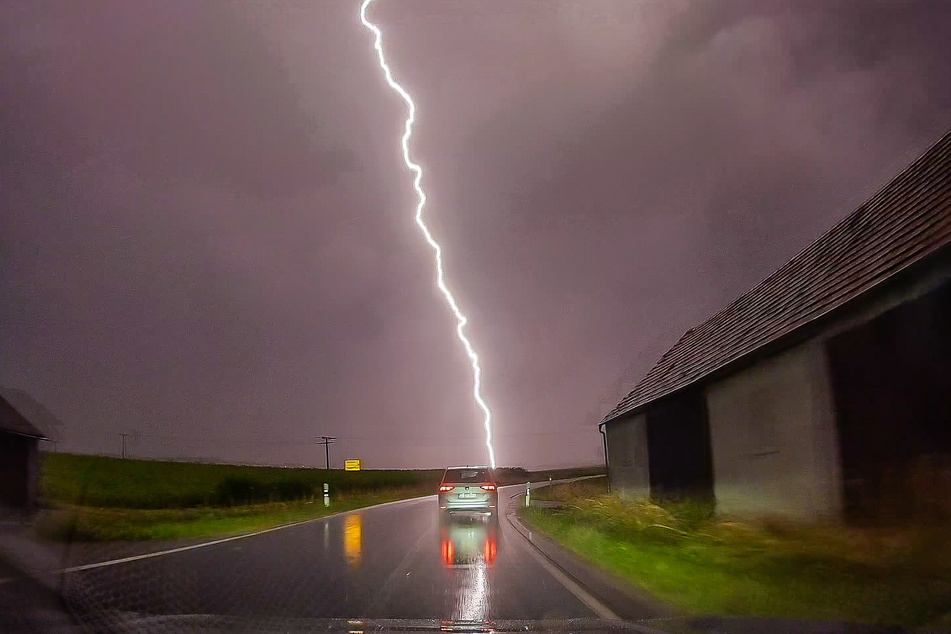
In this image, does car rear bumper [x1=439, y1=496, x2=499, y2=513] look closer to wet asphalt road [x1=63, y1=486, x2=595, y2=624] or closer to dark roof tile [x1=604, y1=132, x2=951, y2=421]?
wet asphalt road [x1=63, y1=486, x2=595, y2=624]

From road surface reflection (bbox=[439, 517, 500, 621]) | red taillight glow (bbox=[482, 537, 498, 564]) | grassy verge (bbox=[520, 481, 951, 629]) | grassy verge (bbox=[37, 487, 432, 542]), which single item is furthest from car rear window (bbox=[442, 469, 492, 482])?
grassy verge (bbox=[520, 481, 951, 629])

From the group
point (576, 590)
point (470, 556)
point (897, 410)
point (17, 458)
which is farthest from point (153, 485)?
point (897, 410)

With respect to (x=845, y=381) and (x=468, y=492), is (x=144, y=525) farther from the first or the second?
(x=845, y=381)

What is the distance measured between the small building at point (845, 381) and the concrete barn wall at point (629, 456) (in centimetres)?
442

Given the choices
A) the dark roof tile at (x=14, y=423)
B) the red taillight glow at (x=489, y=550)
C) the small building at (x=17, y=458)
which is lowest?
the red taillight glow at (x=489, y=550)

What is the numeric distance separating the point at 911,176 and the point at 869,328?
4.46 metres

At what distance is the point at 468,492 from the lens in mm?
22312

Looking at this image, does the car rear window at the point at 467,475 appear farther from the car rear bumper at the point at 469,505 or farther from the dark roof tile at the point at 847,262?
the dark roof tile at the point at 847,262

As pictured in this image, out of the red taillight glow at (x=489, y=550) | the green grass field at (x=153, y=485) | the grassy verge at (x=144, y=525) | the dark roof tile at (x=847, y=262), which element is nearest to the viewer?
the dark roof tile at (x=847, y=262)

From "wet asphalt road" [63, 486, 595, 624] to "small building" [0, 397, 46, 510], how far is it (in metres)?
15.1

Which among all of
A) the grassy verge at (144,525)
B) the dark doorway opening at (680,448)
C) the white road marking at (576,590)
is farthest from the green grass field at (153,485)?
the white road marking at (576,590)

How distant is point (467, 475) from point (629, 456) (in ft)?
23.6

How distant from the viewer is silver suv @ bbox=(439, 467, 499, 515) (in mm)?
22250

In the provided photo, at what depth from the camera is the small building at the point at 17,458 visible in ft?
89.6
